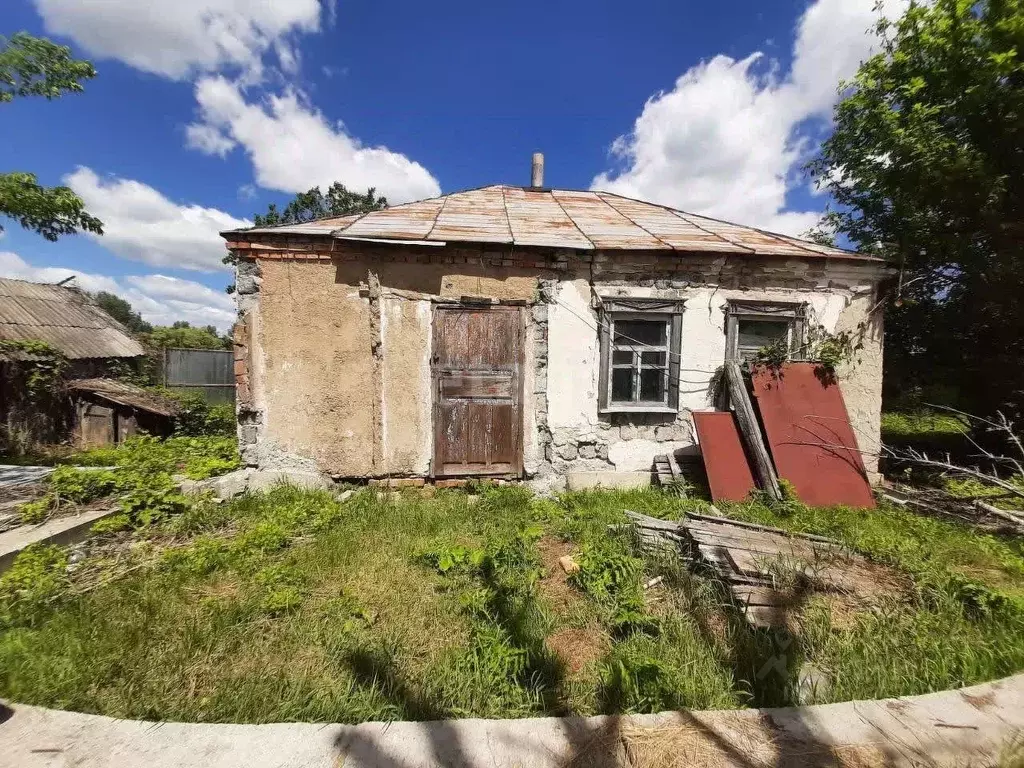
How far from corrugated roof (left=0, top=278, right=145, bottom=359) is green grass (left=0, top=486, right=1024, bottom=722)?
9.15m

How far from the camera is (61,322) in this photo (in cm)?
1041

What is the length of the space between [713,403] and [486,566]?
3.91m

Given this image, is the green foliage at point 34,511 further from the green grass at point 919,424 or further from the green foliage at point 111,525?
the green grass at point 919,424

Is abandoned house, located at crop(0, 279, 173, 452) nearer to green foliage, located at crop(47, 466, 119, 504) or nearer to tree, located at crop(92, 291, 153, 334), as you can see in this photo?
green foliage, located at crop(47, 466, 119, 504)

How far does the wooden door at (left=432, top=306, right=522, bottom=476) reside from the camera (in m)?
5.25

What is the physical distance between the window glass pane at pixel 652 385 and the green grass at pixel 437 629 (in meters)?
2.25

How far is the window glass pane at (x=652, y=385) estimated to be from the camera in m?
5.67

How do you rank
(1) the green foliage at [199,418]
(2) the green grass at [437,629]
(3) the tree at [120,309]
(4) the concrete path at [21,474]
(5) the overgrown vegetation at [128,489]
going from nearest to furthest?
(2) the green grass at [437,629]
(5) the overgrown vegetation at [128,489]
(4) the concrete path at [21,474]
(1) the green foliage at [199,418]
(3) the tree at [120,309]

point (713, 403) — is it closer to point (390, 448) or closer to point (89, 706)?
point (390, 448)

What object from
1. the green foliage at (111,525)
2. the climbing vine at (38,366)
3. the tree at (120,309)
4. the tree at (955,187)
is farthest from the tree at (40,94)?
the tree at (120,309)

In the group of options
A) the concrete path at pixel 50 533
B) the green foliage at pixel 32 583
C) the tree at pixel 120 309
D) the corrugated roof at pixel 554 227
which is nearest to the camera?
the green foliage at pixel 32 583

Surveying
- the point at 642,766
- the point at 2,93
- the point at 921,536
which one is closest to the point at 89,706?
the point at 642,766

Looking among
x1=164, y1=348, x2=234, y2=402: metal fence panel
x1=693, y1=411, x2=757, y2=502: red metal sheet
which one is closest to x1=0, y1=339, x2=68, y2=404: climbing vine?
A: x1=164, y1=348, x2=234, y2=402: metal fence panel

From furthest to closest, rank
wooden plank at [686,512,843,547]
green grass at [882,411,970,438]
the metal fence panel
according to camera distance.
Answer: the metal fence panel
green grass at [882,411,970,438]
wooden plank at [686,512,843,547]
